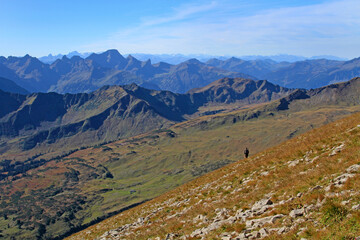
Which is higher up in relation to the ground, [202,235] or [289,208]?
[289,208]

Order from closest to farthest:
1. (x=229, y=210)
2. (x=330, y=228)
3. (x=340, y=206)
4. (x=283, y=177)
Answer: (x=330, y=228)
(x=340, y=206)
(x=229, y=210)
(x=283, y=177)

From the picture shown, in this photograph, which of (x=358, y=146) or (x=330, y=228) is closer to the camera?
(x=330, y=228)

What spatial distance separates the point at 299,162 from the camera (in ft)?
88.7

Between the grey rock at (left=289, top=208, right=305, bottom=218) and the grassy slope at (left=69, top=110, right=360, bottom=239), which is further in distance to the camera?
the grey rock at (left=289, top=208, right=305, bottom=218)

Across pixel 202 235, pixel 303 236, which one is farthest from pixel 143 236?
pixel 303 236

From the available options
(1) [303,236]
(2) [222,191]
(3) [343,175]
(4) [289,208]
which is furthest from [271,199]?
(2) [222,191]

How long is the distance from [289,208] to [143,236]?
14.3 meters

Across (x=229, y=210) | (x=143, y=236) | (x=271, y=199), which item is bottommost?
(x=143, y=236)

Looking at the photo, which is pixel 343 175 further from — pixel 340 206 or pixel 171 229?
pixel 171 229

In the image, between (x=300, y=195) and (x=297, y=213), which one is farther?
(x=300, y=195)

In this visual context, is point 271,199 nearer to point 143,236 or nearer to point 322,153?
point 322,153

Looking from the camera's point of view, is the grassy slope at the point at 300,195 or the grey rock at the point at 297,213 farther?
the grey rock at the point at 297,213

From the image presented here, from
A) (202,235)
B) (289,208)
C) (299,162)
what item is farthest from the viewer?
(299,162)

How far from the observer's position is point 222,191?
3073cm
